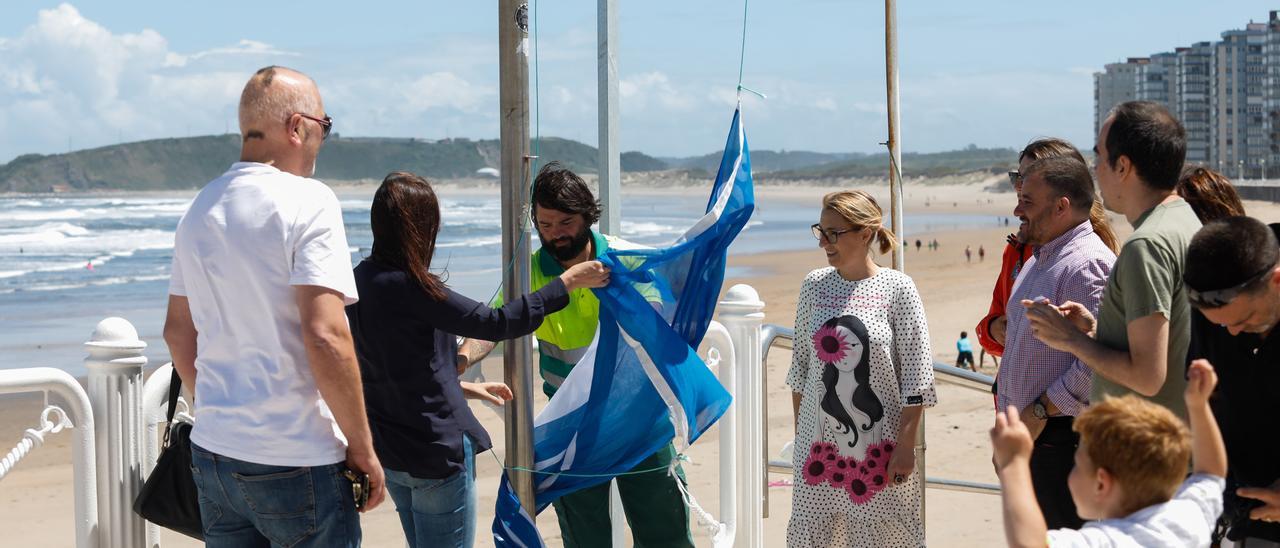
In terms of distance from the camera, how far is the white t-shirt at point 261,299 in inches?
105

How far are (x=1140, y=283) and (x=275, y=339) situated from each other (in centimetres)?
191

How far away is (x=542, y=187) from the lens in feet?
11.9

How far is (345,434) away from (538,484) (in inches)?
39.3

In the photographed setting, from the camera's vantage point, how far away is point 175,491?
316 cm

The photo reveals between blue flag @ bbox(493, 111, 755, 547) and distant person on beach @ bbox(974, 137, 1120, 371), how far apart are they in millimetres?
837

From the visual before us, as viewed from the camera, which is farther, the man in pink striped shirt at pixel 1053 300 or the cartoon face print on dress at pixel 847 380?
the cartoon face print on dress at pixel 847 380

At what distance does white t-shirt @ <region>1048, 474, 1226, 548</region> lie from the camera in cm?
222

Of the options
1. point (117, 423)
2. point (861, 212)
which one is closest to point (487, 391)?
point (117, 423)

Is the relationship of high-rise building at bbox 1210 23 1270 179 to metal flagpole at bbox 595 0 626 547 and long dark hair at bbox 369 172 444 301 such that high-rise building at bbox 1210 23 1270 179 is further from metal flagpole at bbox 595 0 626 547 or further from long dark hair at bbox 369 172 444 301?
long dark hair at bbox 369 172 444 301

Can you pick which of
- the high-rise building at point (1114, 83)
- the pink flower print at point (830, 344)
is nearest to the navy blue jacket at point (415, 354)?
the pink flower print at point (830, 344)

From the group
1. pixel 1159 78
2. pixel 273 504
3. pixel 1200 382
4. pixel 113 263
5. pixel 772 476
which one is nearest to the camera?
pixel 1200 382

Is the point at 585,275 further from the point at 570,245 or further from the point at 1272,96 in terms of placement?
the point at 1272,96

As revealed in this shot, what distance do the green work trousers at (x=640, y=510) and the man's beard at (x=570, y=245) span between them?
2.17 feet

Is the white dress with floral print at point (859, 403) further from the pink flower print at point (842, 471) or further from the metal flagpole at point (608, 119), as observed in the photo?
the metal flagpole at point (608, 119)
